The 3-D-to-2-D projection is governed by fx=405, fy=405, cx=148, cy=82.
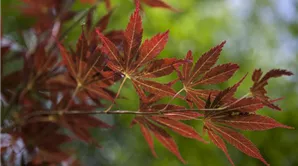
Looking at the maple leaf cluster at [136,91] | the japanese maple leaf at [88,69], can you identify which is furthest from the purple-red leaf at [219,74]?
the japanese maple leaf at [88,69]

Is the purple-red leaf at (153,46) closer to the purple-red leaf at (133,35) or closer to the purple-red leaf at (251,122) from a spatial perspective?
the purple-red leaf at (133,35)

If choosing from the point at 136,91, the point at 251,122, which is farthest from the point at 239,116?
the point at 136,91

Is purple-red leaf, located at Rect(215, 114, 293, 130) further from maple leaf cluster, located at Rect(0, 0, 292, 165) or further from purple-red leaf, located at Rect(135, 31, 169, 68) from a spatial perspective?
purple-red leaf, located at Rect(135, 31, 169, 68)

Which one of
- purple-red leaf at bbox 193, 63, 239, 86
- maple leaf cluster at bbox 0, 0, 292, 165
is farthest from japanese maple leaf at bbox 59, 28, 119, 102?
purple-red leaf at bbox 193, 63, 239, 86

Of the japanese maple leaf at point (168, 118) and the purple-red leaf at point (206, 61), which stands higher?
the purple-red leaf at point (206, 61)

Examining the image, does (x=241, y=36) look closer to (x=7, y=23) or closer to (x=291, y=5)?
(x=291, y=5)

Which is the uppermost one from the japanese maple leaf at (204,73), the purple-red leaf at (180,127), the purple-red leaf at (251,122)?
the japanese maple leaf at (204,73)

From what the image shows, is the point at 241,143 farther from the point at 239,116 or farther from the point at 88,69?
the point at 88,69
